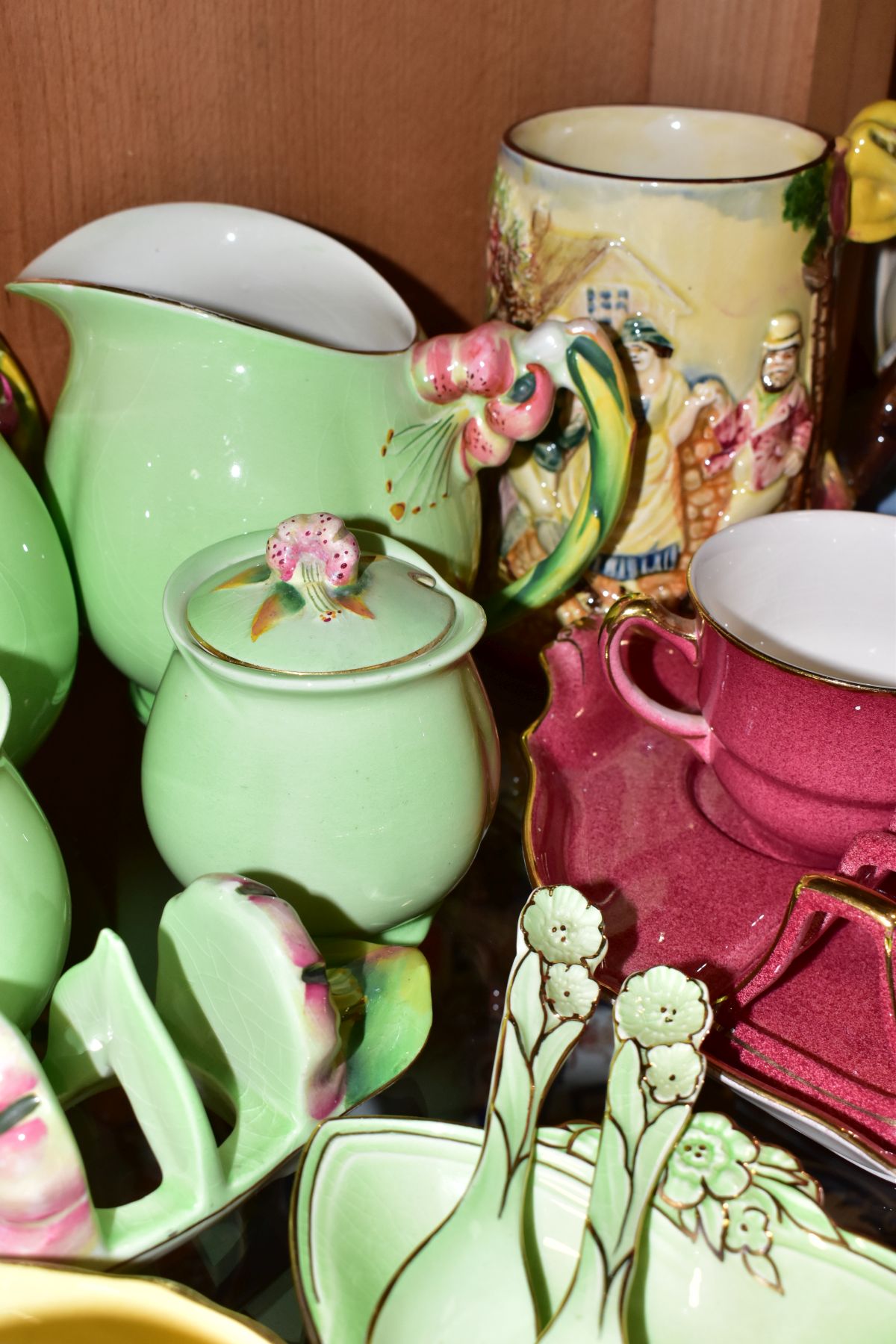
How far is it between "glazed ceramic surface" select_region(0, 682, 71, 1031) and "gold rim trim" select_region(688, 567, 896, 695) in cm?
25

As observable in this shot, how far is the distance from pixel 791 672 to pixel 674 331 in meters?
0.18

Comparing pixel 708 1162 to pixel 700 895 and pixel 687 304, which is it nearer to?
pixel 700 895

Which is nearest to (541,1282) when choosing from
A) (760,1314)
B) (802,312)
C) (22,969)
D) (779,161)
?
(760,1314)

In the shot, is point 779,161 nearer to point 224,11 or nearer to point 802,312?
point 802,312

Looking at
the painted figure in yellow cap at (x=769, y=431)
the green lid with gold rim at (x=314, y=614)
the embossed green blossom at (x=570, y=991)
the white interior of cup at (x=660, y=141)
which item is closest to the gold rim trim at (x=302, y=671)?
the green lid with gold rim at (x=314, y=614)

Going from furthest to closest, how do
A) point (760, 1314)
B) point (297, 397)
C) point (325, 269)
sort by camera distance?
1. point (325, 269)
2. point (297, 397)
3. point (760, 1314)

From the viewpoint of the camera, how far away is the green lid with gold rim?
1.28 feet

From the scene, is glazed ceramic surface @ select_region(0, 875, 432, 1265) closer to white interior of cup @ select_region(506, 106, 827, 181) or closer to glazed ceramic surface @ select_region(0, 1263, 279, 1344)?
glazed ceramic surface @ select_region(0, 1263, 279, 1344)

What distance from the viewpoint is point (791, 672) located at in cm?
44

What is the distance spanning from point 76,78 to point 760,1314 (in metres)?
0.52

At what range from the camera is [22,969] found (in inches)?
14.6

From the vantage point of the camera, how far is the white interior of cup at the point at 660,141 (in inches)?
24.6

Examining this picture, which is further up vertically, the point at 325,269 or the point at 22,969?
the point at 325,269

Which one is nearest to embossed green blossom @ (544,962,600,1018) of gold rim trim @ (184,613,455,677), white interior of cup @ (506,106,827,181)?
gold rim trim @ (184,613,455,677)
